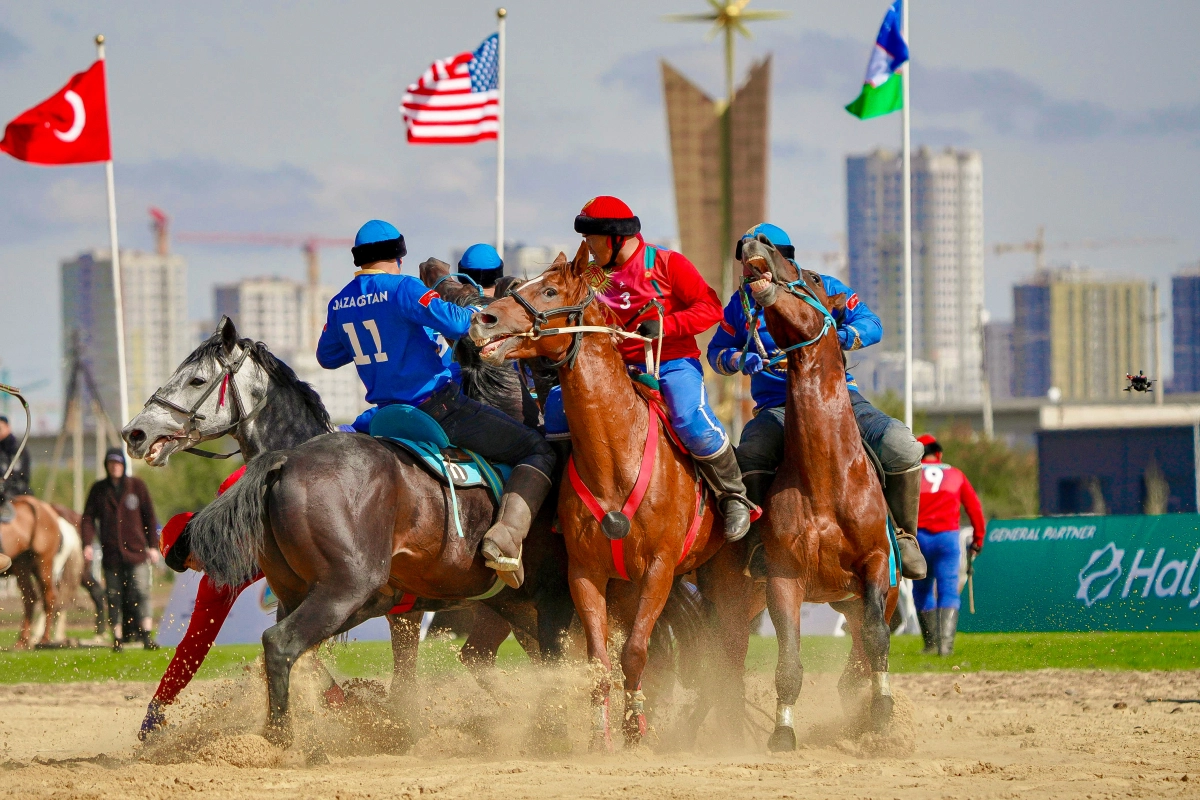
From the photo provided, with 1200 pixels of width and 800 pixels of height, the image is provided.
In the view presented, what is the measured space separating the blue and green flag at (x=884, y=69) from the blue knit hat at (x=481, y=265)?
1085 cm

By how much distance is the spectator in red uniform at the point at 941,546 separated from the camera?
44.1ft

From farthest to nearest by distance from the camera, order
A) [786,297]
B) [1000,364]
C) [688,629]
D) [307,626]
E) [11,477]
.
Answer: [1000,364], [11,477], [688,629], [786,297], [307,626]

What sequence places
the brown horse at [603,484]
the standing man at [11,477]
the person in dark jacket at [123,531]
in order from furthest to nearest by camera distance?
the person in dark jacket at [123,531], the standing man at [11,477], the brown horse at [603,484]

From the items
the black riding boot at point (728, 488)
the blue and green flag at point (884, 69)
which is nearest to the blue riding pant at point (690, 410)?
the black riding boot at point (728, 488)

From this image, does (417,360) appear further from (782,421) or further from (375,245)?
(782,421)

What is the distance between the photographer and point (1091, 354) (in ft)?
424

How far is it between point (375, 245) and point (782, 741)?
11.5 ft

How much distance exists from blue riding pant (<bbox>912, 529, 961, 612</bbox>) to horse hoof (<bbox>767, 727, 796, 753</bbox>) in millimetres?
5840

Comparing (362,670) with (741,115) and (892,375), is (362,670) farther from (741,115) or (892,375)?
(892,375)

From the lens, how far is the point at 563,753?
7664mm

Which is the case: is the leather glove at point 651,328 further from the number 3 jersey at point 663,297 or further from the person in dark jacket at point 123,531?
the person in dark jacket at point 123,531

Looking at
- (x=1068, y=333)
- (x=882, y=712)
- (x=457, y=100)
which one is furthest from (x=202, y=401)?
(x=1068, y=333)

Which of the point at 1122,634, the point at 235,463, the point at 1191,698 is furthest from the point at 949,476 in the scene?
the point at 235,463

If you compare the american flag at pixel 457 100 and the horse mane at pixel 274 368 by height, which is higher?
the american flag at pixel 457 100
